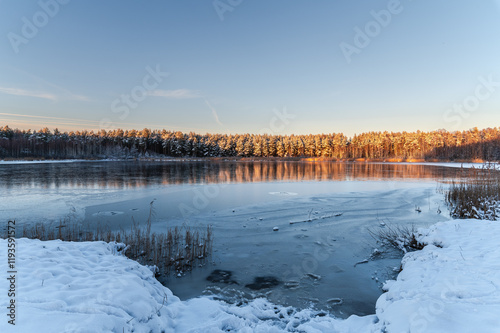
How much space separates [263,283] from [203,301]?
161 centimetres

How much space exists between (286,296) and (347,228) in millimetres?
5837

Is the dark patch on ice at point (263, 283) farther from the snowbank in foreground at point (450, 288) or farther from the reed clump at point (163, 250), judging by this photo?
the snowbank in foreground at point (450, 288)

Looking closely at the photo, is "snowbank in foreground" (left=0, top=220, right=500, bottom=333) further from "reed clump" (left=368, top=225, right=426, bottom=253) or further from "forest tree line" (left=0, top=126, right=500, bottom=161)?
"forest tree line" (left=0, top=126, right=500, bottom=161)

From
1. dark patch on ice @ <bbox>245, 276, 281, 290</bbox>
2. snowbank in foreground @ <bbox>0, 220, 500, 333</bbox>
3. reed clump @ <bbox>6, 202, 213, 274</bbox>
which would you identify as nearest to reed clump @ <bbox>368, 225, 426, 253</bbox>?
snowbank in foreground @ <bbox>0, 220, 500, 333</bbox>

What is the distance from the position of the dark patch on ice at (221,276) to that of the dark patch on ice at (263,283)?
1.52ft

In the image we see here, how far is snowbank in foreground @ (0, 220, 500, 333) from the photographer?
342cm

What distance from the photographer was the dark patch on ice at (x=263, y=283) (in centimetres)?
619

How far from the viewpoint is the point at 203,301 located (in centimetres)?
527

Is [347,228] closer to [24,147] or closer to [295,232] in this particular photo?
[295,232]

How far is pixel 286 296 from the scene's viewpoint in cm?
573

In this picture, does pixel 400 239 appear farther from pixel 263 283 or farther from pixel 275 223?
pixel 263 283

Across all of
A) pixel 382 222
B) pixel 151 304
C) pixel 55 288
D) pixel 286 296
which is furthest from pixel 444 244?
pixel 55 288

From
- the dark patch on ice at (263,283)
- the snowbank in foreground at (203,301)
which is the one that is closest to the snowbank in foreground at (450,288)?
the snowbank in foreground at (203,301)

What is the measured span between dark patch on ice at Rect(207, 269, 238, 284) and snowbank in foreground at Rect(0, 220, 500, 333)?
1.17 meters
